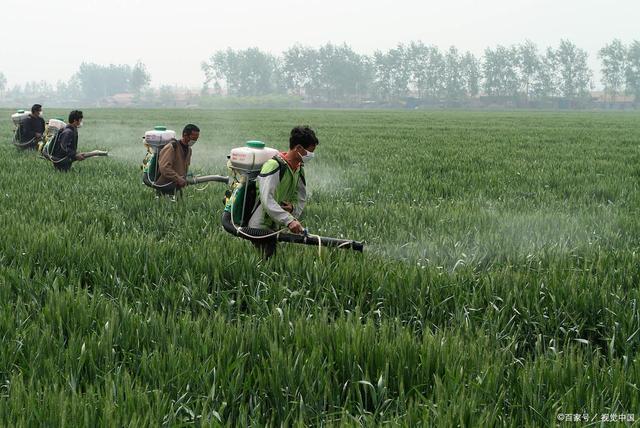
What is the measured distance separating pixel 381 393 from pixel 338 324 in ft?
2.22

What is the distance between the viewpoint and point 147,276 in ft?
15.3

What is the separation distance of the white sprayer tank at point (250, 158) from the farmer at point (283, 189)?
103mm

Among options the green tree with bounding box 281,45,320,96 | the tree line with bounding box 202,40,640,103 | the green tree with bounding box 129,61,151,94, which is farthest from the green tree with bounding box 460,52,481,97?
the green tree with bounding box 129,61,151,94

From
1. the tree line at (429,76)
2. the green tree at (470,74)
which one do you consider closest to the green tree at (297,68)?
the tree line at (429,76)

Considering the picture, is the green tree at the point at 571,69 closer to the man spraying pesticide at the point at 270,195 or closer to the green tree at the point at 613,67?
the green tree at the point at 613,67

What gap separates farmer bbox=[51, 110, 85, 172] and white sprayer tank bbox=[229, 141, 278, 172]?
25.9 feet

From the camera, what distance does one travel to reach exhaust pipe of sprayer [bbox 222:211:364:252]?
4785 mm

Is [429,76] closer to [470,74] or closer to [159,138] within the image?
[470,74]

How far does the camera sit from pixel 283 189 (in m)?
5.20

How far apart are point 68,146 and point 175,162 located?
14.3 ft

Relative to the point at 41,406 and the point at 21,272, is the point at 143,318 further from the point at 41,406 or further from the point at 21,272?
the point at 21,272

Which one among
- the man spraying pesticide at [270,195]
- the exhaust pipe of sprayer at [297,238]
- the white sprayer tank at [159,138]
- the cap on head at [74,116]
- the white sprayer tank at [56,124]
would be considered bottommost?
the exhaust pipe of sprayer at [297,238]

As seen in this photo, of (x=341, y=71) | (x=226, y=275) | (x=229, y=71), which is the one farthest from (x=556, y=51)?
(x=226, y=275)

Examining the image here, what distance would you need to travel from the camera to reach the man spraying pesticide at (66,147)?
1207 cm
